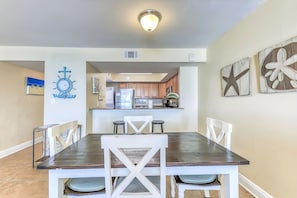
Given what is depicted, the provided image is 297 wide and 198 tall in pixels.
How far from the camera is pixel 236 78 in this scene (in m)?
2.77

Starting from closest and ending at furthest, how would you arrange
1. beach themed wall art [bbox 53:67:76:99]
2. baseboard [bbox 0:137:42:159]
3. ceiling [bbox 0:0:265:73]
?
ceiling [bbox 0:0:265:73]
beach themed wall art [bbox 53:67:76:99]
baseboard [bbox 0:137:42:159]

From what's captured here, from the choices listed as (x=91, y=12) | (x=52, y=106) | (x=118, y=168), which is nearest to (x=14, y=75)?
(x=52, y=106)

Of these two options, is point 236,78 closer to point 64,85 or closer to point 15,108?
point 64,85

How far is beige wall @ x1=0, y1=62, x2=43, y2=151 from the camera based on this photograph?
4148 mm

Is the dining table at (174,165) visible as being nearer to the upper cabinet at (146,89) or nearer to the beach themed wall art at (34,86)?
the beach themed wall art at (34,86)

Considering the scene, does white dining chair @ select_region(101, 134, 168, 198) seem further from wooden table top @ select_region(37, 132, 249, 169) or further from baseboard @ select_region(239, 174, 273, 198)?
baseboard @ select_region(239, 174, 273, 198)

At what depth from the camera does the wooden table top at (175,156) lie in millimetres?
1330

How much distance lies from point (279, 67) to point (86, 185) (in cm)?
197

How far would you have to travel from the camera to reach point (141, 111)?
4.43 m

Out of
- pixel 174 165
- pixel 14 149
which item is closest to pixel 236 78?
pixel 174 165

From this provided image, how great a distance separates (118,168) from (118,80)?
732 centimetres

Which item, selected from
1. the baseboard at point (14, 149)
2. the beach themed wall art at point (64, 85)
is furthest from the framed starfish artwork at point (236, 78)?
the baseboard at point (14, 149)

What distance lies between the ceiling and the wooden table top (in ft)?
4.79

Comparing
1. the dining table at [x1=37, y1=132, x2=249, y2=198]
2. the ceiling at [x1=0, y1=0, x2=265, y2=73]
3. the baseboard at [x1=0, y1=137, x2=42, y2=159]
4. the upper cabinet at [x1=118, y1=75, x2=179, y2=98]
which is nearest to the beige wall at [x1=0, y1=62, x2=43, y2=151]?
the baseboard at [x1=0, y1=137, x2=42, y2=159]
